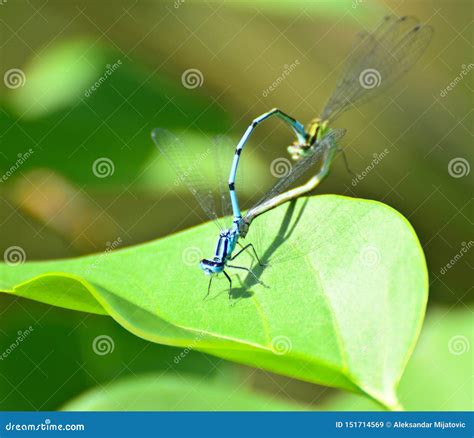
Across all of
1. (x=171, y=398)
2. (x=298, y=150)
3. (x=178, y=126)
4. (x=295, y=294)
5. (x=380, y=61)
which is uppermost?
(x=380, y=61)

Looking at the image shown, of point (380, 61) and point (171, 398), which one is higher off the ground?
point (380, 61)

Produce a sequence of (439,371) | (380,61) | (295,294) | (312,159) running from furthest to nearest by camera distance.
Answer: (380,61)
(312,159)
(439,371)
(295,294)

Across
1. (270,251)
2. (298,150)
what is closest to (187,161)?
(298,150)

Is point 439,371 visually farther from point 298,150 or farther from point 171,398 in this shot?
point 298,150

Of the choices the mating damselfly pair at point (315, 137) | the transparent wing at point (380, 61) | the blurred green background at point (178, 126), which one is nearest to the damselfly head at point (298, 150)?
Answer: the mating damselfly pair at point (315, 137)

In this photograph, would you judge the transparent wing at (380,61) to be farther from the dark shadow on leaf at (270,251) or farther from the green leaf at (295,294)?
the green leaf at (295,294)

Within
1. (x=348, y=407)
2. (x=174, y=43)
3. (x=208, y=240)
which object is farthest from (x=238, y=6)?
(x=348, y=407)

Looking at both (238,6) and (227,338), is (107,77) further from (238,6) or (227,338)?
(227,338)
